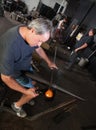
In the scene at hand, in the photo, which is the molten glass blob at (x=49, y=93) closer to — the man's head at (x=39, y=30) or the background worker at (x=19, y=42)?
the background worker at (x=19, y=42)

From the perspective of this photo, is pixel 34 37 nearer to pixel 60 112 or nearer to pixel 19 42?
pixel 19 42

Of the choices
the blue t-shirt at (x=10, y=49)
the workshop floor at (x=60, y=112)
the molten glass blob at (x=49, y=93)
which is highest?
the blue t-shirt at (x=10, y=49)

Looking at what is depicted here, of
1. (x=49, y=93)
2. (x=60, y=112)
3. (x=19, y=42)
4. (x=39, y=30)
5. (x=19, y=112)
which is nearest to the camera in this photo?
(x=39, y=30)

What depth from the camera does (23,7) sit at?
46.6 feet

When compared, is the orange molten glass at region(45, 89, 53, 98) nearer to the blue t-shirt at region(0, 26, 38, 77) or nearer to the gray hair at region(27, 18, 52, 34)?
the blue t-shirt at region(0, 26, 38, 77)

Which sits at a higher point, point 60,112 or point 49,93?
point 49,93

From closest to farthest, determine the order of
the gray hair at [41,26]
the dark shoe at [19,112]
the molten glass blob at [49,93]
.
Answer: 1. the gray hair at [41,26]
2. the molten glass blob at [49,93]
3. the dark shoe at [19,112]

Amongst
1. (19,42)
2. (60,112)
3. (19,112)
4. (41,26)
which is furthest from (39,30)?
(60,112)

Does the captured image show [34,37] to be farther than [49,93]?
No

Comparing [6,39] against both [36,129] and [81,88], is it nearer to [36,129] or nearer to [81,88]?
[36,129]

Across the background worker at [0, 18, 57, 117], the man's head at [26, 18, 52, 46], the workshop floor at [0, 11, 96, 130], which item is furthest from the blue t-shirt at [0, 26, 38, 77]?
the workshop floor at [0, 11, 96, 130]

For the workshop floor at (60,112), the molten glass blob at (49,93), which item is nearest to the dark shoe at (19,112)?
the workshop floor at (60,112)

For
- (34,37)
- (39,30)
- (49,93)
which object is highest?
(39,30)

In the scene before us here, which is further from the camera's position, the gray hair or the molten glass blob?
the molten glass blob
